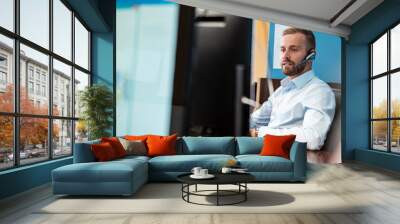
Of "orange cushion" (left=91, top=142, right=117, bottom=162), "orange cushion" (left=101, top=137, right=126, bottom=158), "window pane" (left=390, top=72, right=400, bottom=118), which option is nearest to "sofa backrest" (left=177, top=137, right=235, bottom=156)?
"orange cushion" (left=101, top=137, right=126, bottom=158)

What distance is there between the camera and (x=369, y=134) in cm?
926

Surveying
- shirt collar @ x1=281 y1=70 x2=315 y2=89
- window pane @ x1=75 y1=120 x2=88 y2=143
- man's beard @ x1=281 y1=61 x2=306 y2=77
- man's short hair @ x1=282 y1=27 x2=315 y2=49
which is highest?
man's short hair @ x1=282 y1=27 x2=315 y2=49

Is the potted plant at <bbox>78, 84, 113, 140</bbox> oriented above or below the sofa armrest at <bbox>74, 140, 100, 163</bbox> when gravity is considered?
above

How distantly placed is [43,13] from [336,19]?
231 inches

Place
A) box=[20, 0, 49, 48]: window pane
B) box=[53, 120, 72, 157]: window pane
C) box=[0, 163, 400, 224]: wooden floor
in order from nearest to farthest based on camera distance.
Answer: box=[0, 163, 400, 224]: wooden floor
box=[20, 0, 49, 48]: window pane
box=[53, 120, 72, 157]: window pane

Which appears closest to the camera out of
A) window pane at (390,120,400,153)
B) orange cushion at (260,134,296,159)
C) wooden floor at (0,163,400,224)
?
wooden floor at (0,163,400,224)

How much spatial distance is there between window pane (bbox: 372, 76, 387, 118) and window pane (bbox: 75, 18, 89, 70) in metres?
6.69

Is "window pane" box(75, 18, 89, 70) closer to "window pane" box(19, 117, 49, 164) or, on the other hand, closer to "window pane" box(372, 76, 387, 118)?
"window pane" box(19, 117, 49, 164)

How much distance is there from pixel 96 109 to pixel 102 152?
272 cm

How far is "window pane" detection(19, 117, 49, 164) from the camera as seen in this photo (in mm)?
5297

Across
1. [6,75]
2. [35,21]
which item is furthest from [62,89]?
[6,75]

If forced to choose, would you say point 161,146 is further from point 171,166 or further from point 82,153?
point 82,153

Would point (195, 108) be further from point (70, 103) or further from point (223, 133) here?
point (70, 103)

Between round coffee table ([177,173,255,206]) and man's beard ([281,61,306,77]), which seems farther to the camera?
man's beard ([281,61,306,77])
